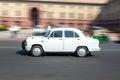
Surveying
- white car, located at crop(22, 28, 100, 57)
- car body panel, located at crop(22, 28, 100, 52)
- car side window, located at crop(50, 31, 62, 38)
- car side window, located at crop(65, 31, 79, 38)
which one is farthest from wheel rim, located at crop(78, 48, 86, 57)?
car side window, located at crop(50, 31, 62, 38)

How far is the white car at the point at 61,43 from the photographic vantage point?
60.9ft

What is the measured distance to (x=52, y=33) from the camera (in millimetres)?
18797

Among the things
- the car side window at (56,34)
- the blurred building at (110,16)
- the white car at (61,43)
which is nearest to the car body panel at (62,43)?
the white car at (61,43)

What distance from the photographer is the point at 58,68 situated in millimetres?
14688

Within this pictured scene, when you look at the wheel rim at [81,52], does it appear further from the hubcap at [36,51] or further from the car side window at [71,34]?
the hubcap at [36,51]

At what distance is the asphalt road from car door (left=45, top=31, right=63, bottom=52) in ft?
1.38

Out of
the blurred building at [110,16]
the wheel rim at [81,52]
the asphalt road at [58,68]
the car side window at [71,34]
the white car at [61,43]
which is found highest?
the blurred building at [110,16]

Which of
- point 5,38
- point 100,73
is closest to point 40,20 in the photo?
point 5,38

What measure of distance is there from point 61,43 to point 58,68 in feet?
13.6

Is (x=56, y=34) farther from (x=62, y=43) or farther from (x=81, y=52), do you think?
(x=81, y=52)

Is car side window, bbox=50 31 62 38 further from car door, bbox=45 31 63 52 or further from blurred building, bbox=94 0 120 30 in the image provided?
blurred building, bbox=94 0 120 30

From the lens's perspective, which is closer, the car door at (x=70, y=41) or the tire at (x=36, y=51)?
the tire at (x=36, y=51)

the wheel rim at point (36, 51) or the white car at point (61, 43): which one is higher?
the white car at point (61, 43)

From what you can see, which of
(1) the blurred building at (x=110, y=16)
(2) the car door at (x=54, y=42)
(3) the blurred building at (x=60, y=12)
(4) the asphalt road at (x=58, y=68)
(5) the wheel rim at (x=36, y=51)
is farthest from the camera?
(3) the blurred building at (x=60, y=12)
